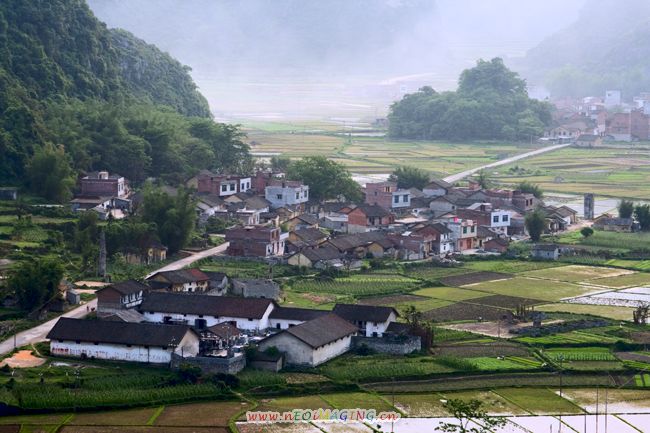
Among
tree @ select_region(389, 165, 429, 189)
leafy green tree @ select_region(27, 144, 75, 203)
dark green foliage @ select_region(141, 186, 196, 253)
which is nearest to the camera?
dark green foliage @ select_region(141, 186, 196, 253)

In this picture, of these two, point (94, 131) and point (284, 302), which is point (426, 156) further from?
point (284, 302)

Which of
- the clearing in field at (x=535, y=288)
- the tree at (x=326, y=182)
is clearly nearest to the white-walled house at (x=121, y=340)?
the clearing in field at (x=535, y=288)

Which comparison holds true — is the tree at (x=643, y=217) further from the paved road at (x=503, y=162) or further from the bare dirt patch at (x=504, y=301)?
the bare dirt patch at (x=504, y=301)

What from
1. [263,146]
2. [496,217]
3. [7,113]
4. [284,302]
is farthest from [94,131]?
[263,146]

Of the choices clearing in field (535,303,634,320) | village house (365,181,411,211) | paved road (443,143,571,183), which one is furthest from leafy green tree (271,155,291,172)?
clearing in field (535,303,634,320)

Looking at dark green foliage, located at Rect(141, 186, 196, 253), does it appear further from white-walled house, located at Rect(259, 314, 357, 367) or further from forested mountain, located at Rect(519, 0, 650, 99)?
forested mountain, located at Rect(519, 0, 650, 99)

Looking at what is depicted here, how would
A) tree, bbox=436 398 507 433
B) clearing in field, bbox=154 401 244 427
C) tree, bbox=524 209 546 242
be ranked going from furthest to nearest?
tree, bbox=524 209 546 242 → clearing in field, bbox=154 401 244 427 → tree, bbox=436 398 507 433
